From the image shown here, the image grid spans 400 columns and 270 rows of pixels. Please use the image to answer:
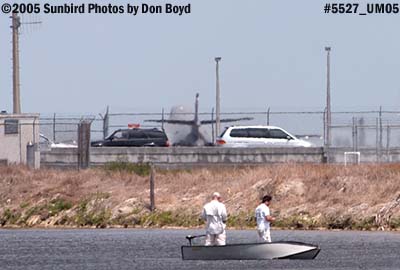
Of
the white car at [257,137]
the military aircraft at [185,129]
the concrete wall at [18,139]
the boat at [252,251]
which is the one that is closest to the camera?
the boat at [252,251]

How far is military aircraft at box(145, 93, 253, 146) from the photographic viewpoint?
79.4 meters

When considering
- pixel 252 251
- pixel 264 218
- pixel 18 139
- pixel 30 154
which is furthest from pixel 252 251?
pixel 18 139

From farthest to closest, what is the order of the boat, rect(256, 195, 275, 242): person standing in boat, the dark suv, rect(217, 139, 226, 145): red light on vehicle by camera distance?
1. the dark suv
2. rect(217, 139, 226, 145): red light on vehicle
3. the boat
4. rect(256, 195, 275, 242): person standing in boat

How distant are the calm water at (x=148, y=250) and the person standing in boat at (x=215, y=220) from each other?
0.71m

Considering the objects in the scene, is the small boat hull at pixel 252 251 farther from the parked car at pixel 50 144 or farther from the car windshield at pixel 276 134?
the car windshield at pixel 276 134

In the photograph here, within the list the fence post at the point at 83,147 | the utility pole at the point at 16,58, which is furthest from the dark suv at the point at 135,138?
the fence post at the point at 83,147

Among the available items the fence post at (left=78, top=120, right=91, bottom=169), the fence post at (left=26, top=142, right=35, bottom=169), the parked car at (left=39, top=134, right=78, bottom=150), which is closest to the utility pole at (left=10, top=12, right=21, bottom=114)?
the parked car at (left=39, top=134, right=78, bottom=150)

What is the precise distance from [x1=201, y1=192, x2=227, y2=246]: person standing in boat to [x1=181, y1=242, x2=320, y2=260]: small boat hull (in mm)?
279

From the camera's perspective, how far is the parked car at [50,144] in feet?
233

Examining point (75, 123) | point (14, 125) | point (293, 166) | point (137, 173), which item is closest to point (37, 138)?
point (14, 125)

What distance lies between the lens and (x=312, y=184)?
5319 centimetres

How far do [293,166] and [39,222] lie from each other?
9.66m

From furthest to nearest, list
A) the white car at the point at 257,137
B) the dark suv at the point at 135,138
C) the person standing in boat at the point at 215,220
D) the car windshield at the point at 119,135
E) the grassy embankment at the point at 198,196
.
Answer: the car windshield at the point at 119,135, the dark suv at the point at 135,138, the white car at the point at 257,137, the grassy embankment at the point at 198,196, the person standing in boat at the point at 215,220

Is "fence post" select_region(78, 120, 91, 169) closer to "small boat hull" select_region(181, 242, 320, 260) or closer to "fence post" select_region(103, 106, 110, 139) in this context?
"fence post" select_region(103, 106, 110, 139)
